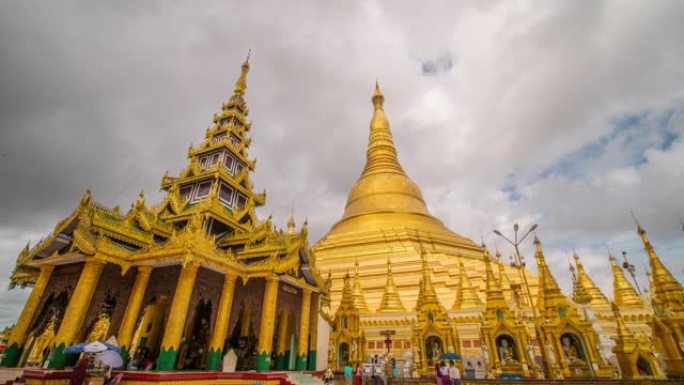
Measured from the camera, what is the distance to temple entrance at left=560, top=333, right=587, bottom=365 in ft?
Result: 51.2

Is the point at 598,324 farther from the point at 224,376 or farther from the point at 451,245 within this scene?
the point at 224,376

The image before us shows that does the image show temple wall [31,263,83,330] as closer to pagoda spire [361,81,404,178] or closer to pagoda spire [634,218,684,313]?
pagoda spire [634,218,684,313]

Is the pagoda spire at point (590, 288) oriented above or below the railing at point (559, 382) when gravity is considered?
above

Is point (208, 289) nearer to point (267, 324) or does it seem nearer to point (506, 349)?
point (267, 324)

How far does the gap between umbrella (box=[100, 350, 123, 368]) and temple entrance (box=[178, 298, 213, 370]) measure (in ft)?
16.1

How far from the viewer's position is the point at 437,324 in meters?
17.6

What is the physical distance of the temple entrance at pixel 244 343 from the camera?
15.1 metres

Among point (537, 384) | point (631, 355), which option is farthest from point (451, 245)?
point (537, 384)

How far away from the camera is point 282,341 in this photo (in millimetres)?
15141

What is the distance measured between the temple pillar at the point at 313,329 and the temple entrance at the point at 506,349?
8.92 meters

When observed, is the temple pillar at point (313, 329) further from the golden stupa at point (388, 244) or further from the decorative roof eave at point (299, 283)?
the golden stupa at point (388, 244)

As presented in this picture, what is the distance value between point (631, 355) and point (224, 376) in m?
16.9

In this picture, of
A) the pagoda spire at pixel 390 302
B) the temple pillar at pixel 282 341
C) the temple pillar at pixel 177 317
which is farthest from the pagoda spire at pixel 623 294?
the temple pillar at pixel 177 317

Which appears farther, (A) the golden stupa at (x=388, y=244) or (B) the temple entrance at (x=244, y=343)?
(A) the golden stupa at (x=388, y=244)
